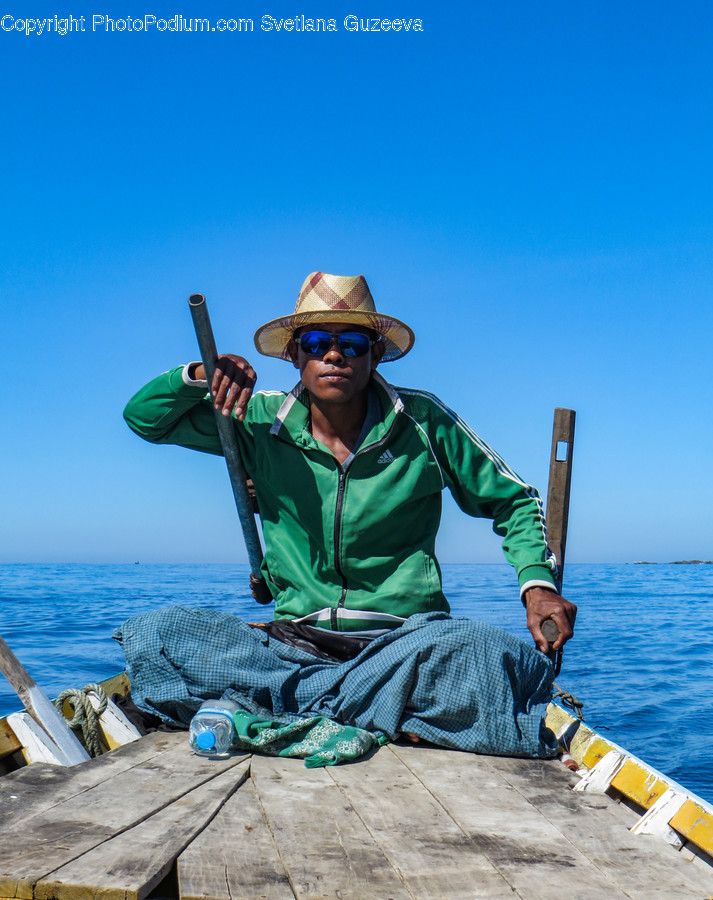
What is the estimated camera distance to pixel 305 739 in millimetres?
2703

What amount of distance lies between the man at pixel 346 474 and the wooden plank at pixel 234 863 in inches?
46.4

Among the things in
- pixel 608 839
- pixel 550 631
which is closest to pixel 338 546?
pixel 550 631

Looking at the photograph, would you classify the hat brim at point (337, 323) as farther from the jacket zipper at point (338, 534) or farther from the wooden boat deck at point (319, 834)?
the wooden boat deck at point (319, 834)

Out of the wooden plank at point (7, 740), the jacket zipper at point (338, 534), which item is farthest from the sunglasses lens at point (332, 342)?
the wooden plank at point (7, 740)

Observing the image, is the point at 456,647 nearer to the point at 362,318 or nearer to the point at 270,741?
the point at 270,741

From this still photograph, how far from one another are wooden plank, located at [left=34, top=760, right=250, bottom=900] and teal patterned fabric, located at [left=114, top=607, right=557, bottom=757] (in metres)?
0.79

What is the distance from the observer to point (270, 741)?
259cm

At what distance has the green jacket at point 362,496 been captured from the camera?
3.27m

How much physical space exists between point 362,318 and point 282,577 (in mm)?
1164

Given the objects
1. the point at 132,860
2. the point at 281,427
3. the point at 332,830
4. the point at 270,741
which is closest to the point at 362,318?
the point at 281,427

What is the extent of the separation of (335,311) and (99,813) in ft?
6.95

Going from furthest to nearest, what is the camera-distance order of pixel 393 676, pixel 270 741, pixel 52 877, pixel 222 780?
1. pixel 393 676
2. pixel 270 741
3. pixel 222 780
4. pixel 52 877

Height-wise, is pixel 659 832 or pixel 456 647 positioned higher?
pixel 456 647

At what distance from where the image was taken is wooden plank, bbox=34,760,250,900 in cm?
154
